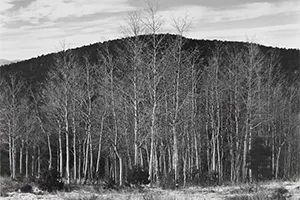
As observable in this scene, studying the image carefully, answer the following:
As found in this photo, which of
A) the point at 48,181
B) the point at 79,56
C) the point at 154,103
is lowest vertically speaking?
the point at 48,181

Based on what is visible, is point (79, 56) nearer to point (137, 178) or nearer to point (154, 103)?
point (154, 103)

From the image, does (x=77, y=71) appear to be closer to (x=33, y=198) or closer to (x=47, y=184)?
(x=47, y=184)

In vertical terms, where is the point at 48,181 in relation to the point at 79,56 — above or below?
below

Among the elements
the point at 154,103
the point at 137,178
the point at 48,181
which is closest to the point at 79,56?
the point at 154,103

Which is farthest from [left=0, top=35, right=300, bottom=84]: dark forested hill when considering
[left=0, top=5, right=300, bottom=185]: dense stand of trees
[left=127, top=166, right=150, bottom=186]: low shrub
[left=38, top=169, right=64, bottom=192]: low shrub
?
[left=127, top=166, right=150, bottom=186]: low shrub

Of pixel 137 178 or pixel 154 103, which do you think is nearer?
pixel 137 178

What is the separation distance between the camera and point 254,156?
36.2m

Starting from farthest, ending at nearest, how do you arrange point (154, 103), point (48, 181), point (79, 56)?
point (79, 56)
point (154, 103)
point (48, 181)

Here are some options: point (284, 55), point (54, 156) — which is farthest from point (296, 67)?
point (54, 156)

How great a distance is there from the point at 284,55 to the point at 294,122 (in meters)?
50.6

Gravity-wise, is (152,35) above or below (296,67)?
below

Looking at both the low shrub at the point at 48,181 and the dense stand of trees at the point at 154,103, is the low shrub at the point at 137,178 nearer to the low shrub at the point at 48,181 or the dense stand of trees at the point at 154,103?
the dense stand of trees at the point at 154,103

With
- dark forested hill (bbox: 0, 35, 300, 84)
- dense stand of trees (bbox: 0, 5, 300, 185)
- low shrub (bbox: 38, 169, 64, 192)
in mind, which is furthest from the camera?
dark forested hill (bbox: 0, 35, 300, 84)

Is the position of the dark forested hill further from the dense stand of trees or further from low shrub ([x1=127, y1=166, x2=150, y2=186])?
low shrub ([x1=127, y1=166, x2=150, y2=186])
